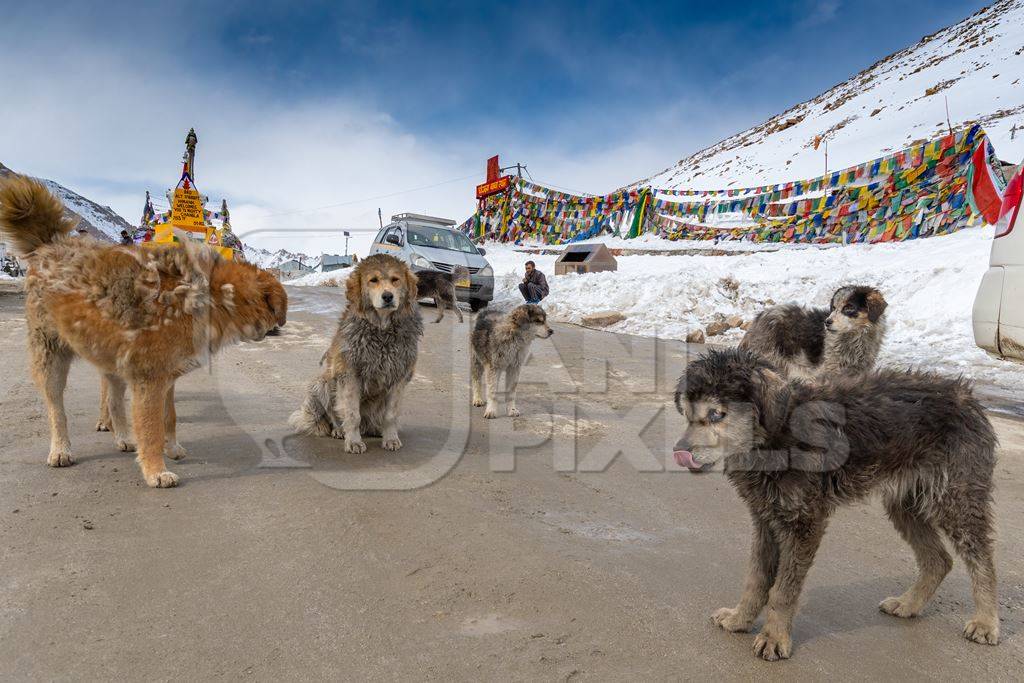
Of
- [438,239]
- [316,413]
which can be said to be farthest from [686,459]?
[438,239]

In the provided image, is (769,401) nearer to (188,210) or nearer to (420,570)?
(420,570)

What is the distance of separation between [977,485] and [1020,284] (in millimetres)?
2453

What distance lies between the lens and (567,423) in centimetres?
696

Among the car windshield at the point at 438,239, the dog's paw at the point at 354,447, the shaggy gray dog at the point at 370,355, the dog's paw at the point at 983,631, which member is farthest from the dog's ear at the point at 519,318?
the car windshield at the point at 438,239

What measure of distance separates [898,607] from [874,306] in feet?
17.4

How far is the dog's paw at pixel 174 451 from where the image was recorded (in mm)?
4797

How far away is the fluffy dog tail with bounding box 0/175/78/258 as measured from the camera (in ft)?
14.6

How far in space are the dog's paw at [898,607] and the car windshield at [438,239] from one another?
49.2 feet

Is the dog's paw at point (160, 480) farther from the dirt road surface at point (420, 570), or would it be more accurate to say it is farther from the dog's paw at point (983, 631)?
the dog's paw at point (983, 631)

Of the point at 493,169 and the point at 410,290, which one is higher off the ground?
the point at 493,169

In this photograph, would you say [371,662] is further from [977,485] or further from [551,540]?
[977,485]

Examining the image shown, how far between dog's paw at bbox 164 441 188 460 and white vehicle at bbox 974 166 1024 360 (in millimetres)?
6580

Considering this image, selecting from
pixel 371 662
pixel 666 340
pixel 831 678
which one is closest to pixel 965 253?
pixel 666 340

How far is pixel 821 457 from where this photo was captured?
2805 mm
